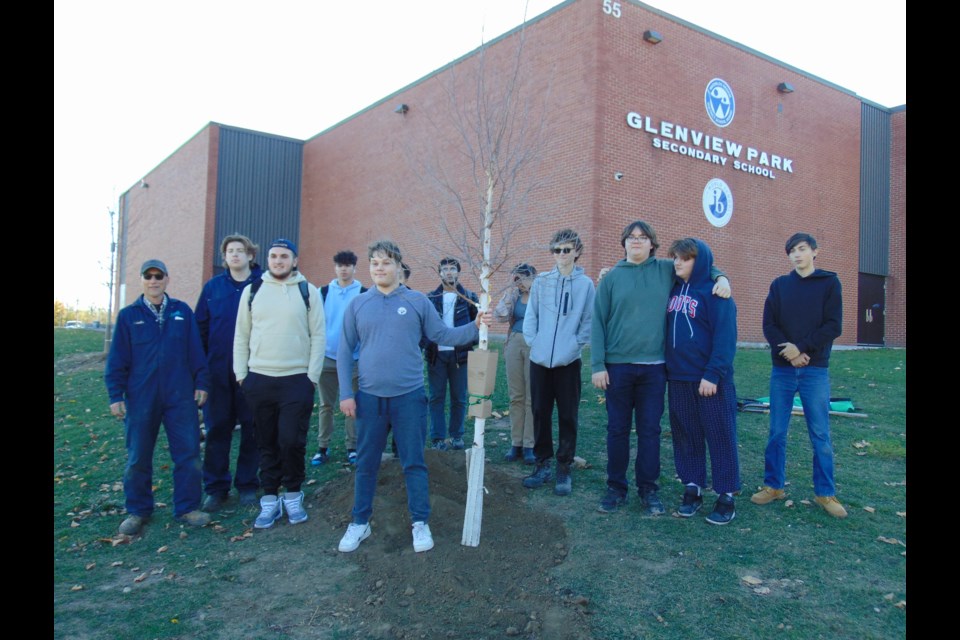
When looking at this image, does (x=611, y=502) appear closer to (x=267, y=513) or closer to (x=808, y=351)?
(x=808, y=351)

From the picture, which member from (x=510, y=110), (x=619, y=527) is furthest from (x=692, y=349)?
(x=510, y=110)

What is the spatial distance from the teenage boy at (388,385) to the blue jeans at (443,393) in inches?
74.2

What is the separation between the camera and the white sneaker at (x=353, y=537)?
4016 millimetres

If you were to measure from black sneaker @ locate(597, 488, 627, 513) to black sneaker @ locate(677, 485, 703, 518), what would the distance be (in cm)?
42

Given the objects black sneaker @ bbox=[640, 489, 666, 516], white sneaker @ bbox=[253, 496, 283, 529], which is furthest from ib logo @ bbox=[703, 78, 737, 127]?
white sneaker @ bbox=[253, 496, 283, 529]

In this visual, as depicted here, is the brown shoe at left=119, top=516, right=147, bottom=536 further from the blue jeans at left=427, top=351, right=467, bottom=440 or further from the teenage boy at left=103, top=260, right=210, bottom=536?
the blue jeans at left=427, top=351, right=467, bottom=440

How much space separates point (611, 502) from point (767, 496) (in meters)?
1.26

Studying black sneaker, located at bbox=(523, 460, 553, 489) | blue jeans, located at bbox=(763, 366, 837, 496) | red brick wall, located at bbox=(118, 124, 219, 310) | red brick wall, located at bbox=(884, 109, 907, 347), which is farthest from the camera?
red brick wall, located at bbox=(118, 124, 219, 310)

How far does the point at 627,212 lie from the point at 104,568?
1246 centimetres

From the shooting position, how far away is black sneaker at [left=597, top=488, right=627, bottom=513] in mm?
4516

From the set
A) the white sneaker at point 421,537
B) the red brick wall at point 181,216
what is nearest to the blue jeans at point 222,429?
the white sneaker at point 421,537

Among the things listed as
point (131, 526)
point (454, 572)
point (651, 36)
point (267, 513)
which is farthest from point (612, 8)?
point (131, 526)

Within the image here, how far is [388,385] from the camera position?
4.05m

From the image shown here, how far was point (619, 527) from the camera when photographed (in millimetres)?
4230
